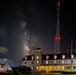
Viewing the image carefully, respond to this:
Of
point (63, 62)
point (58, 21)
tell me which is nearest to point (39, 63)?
point (63, 62)

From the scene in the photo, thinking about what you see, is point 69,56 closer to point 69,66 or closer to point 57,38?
point 69,66

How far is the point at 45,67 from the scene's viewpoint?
114 meters

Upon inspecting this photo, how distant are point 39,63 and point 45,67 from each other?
3209mm

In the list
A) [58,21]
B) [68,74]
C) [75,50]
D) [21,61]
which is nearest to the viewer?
[68,74]

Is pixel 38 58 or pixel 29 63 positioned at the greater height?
pixel 38 58

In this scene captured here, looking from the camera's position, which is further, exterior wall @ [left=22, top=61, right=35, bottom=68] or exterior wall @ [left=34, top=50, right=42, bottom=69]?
exterior wall @ [left=22, top=61, right=35, bottom=68]

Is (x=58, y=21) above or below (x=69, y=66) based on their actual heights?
above

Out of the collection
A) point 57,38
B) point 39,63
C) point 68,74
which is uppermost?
point 57,38

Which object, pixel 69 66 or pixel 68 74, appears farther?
pixel 69 66

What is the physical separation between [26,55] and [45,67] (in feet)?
30.7

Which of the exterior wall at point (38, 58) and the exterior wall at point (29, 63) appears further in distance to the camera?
the exterior wall at point (29, 63)

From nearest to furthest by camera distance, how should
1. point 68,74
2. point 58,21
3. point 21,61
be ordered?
point 68,74 < point 58,21 < point 21,61

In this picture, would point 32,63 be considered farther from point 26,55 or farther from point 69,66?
point 69,66

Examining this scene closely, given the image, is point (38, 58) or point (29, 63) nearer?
point (38, 58)
